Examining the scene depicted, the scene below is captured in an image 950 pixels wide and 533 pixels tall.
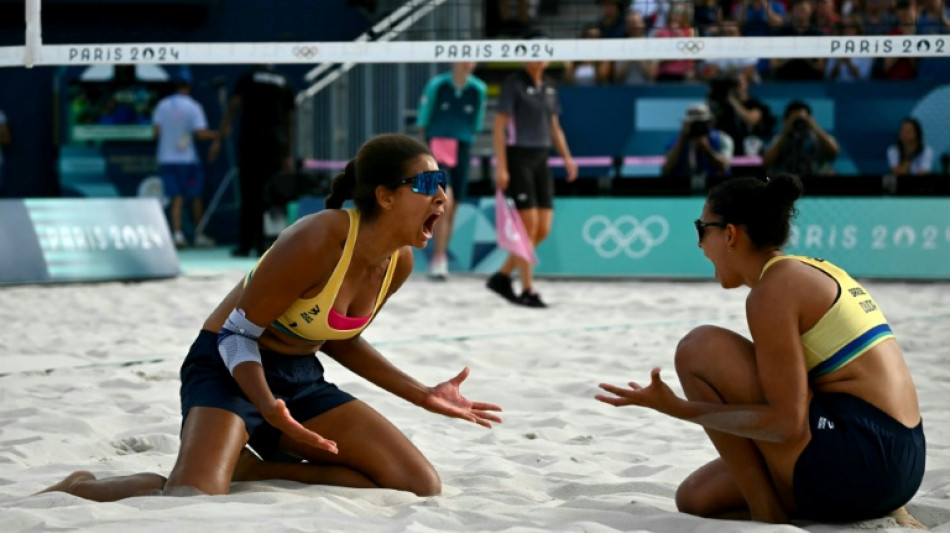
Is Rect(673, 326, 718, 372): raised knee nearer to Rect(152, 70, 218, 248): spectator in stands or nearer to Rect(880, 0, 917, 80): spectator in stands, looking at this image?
Rect(880, 0, 917, 80): spectator in stands

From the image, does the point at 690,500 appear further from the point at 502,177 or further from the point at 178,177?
the point at 178,177

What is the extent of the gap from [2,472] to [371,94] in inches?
401

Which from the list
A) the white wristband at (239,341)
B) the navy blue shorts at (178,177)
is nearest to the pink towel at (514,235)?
the white wristband at (239,341)

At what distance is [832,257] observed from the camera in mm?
10867

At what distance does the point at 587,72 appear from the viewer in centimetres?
1319

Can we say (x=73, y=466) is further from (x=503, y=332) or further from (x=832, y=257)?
(x=832, y=257)

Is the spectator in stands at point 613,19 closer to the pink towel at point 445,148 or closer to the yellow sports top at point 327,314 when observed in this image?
the pink towel at point 445,148

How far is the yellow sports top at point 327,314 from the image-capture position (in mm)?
3504

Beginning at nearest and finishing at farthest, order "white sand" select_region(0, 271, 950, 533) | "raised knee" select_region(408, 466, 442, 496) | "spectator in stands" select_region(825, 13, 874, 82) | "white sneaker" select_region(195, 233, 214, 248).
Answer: "white sand" select_region(0, 271, 950, 533), "raised knee" select_region(408, 466, 442, 496), "spectator in stands" select_region(825, 13, 874, 82), "white sneaker" select_region(195, 233, 214, 248)

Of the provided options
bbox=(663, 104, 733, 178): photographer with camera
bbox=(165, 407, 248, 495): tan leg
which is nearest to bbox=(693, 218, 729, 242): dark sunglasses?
bbox=(165, 407, 248, 495): tan leg

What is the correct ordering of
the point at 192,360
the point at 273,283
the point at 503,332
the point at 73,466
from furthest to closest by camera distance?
the point at 503,332
the point at 73,466
the point at 192,360
the point at 273,283

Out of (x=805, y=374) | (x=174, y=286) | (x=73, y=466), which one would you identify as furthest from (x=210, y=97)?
(x=805, y=374)

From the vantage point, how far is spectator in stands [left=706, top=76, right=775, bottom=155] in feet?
38.6

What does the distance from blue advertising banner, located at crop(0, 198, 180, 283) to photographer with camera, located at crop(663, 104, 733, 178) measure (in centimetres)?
439
